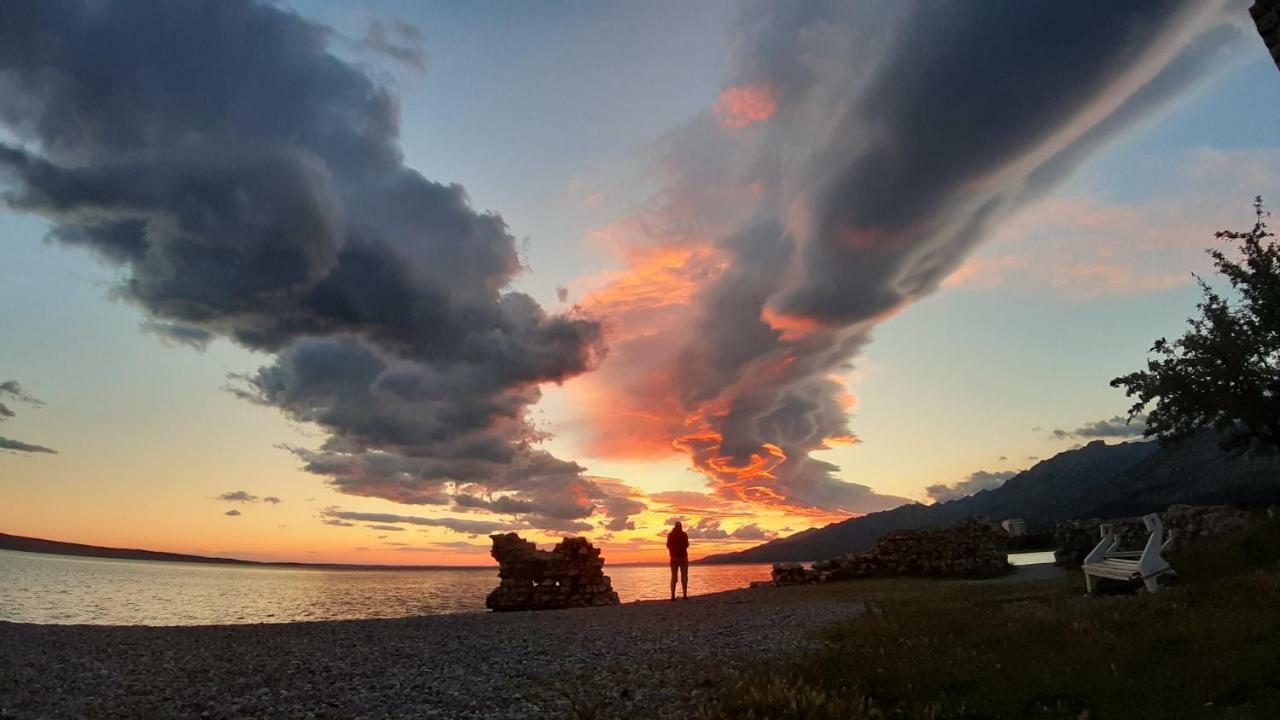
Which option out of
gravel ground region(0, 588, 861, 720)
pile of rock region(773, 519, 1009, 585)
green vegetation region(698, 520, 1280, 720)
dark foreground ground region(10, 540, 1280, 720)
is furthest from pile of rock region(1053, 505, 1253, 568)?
gravel ground region(0, 588, 861, 720)

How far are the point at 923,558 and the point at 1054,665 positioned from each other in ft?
87.5

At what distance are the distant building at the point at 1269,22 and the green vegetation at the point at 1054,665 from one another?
26.2 feet

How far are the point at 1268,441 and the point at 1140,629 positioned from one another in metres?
29.0

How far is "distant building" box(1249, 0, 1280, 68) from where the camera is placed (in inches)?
379

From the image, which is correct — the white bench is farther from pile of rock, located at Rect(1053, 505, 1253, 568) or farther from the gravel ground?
pile of rock, located at Rect(1053, 505, 1253, 568)

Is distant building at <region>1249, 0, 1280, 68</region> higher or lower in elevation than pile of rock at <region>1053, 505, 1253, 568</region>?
higher

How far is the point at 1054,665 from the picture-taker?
8.72 metres

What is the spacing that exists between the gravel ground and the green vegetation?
1493mm

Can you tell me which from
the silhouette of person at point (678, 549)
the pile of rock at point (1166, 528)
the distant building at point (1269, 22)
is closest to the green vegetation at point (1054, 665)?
the distant building at point (1269, 22)

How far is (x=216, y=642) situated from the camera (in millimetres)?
15578

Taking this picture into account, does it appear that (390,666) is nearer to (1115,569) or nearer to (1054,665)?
(1054,665)

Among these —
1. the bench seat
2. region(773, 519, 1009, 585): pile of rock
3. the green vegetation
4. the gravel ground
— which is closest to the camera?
the green vegetation

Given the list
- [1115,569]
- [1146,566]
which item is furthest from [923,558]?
[1146,566]

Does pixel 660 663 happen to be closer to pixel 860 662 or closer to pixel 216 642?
pixel 860 662
